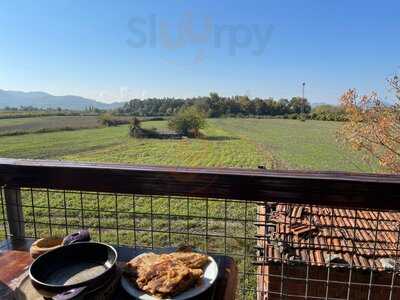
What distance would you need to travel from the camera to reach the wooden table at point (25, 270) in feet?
2.52

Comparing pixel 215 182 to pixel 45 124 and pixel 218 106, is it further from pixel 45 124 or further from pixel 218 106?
pixel 218 106

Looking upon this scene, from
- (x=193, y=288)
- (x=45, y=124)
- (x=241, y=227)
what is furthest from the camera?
(x=45, y=124)

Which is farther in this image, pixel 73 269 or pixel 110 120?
pixel 110 120

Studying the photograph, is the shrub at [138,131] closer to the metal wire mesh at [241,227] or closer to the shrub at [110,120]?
the shrub at [110,120]

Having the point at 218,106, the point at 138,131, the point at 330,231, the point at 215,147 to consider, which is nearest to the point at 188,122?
the point at 218,106

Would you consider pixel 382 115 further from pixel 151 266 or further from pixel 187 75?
pixel 187 75

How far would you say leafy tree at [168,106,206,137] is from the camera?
44500 mm

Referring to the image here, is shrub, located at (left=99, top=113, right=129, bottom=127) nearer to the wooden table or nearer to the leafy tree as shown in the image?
the leafy tree

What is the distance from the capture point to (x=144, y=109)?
4794 cm

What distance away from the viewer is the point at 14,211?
137 centimetres

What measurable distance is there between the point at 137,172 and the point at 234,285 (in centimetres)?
49

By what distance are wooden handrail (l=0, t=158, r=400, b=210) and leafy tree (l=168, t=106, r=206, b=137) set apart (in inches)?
1692

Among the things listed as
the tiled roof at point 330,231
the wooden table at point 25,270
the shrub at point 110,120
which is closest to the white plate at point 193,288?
the wooden table at point 25,270

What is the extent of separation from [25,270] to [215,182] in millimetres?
588
